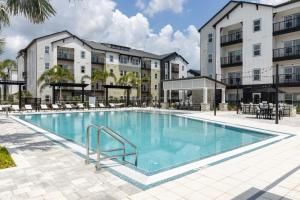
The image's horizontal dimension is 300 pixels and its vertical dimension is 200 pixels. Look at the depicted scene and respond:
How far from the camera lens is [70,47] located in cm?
3806

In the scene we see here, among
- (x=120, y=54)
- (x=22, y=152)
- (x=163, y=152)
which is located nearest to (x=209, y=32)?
(x=120, y=54)

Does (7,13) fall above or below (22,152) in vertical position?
above

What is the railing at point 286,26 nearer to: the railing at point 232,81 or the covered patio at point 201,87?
the railing at point 232,81

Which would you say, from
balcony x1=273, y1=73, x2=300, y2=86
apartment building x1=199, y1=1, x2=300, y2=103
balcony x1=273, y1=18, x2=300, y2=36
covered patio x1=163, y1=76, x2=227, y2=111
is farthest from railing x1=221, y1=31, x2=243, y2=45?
balcony x1=273, y1=73, x2=300, y2=86

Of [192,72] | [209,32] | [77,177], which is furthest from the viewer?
[192,72]

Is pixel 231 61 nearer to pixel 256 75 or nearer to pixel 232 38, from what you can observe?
pixel 232 38

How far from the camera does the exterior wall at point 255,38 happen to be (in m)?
26.5

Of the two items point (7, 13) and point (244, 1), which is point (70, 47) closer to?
point (244, 1)

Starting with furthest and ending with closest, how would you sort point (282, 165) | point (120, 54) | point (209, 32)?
1. point (120, 54)
2. point (209, 32)
3. point (282, 165)

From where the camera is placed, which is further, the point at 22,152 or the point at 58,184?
the point at 22,152

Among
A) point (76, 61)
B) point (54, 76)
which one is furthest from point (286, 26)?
point (76, 61)

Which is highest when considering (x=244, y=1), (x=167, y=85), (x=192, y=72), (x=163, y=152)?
(x=244, y=1)

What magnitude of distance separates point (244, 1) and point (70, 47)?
2758 centimetres

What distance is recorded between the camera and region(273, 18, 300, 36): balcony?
80.2ft
